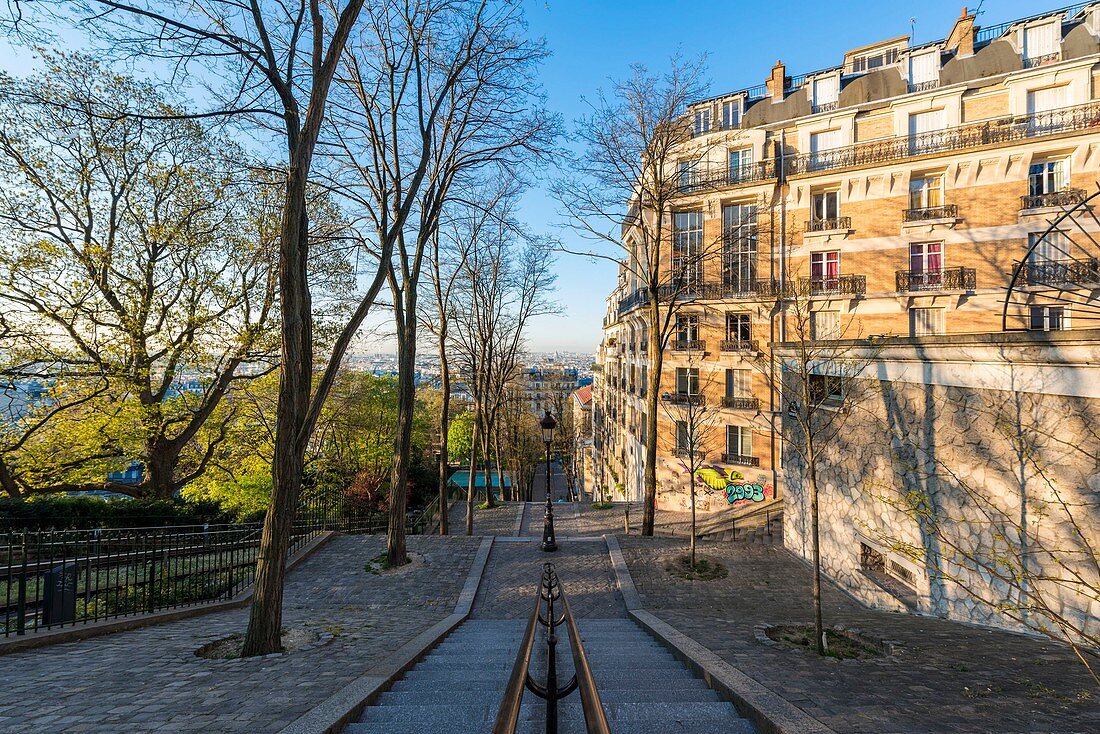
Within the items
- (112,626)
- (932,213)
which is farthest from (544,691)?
(932,213)

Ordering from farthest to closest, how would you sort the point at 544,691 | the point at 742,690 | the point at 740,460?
the point at 740,460 < the point at 742,690 < the point at 544,691

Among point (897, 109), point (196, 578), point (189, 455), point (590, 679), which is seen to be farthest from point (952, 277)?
point (189, 455)

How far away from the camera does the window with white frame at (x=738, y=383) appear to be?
2056 centimetres

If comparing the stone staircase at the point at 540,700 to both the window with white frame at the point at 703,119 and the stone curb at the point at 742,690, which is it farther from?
the window with white frame at the point at 703,119

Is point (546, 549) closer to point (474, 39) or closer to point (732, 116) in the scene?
point (474, 39)

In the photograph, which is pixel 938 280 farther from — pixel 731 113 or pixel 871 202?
pixel 731 113

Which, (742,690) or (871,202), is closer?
(742,690)

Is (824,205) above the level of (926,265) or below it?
above

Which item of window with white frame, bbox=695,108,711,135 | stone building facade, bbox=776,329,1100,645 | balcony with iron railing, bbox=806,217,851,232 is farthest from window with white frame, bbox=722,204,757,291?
stone building facade, bbox=776,329,1100,645

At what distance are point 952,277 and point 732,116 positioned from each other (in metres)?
11.8

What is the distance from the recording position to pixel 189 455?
52.6ft

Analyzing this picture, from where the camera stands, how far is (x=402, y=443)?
11.2m

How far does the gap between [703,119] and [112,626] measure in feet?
86.9

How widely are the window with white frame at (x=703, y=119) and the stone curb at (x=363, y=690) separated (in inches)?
929
